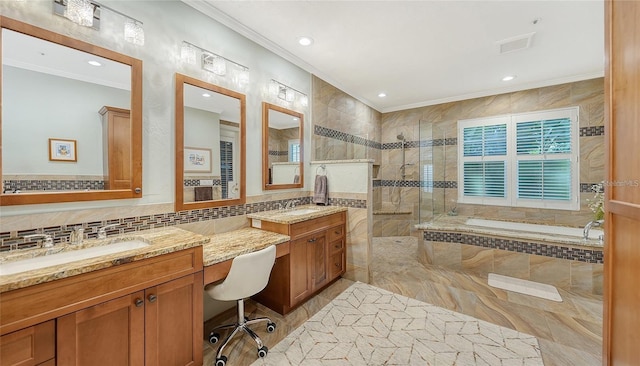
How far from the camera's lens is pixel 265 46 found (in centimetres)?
261

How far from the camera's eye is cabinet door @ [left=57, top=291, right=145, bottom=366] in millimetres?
1068

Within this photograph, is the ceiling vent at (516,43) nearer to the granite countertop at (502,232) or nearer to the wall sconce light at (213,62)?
the granite countertop at (502,232)

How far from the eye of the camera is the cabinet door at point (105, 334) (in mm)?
1068

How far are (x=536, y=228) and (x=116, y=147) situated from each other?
4.89 metres

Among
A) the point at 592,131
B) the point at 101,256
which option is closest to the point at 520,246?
the point at 592,131

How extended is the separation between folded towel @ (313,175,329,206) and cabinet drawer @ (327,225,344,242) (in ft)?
1.28

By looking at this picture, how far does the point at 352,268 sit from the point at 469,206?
277 cm

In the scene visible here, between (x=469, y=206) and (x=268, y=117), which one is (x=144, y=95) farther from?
(x=469, y=206)

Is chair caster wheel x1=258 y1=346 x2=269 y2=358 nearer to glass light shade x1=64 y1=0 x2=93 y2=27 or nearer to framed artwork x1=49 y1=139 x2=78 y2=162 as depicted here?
framed artwork x1=49 y1=139 x2=78 y2=162

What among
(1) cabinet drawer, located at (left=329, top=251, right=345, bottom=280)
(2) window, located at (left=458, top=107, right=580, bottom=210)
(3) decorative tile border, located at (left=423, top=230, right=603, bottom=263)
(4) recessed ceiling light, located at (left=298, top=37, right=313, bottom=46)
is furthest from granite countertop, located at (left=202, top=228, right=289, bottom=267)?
(2) window, located at (left=458, top=107, right=580, bottom=210)

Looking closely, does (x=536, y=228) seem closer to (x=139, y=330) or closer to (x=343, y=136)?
(x=343, y=136)

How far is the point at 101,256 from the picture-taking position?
47.9 inches

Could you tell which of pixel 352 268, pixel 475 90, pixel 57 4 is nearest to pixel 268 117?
pixel 57 4

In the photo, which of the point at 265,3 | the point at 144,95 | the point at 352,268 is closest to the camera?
the point at 144,95
